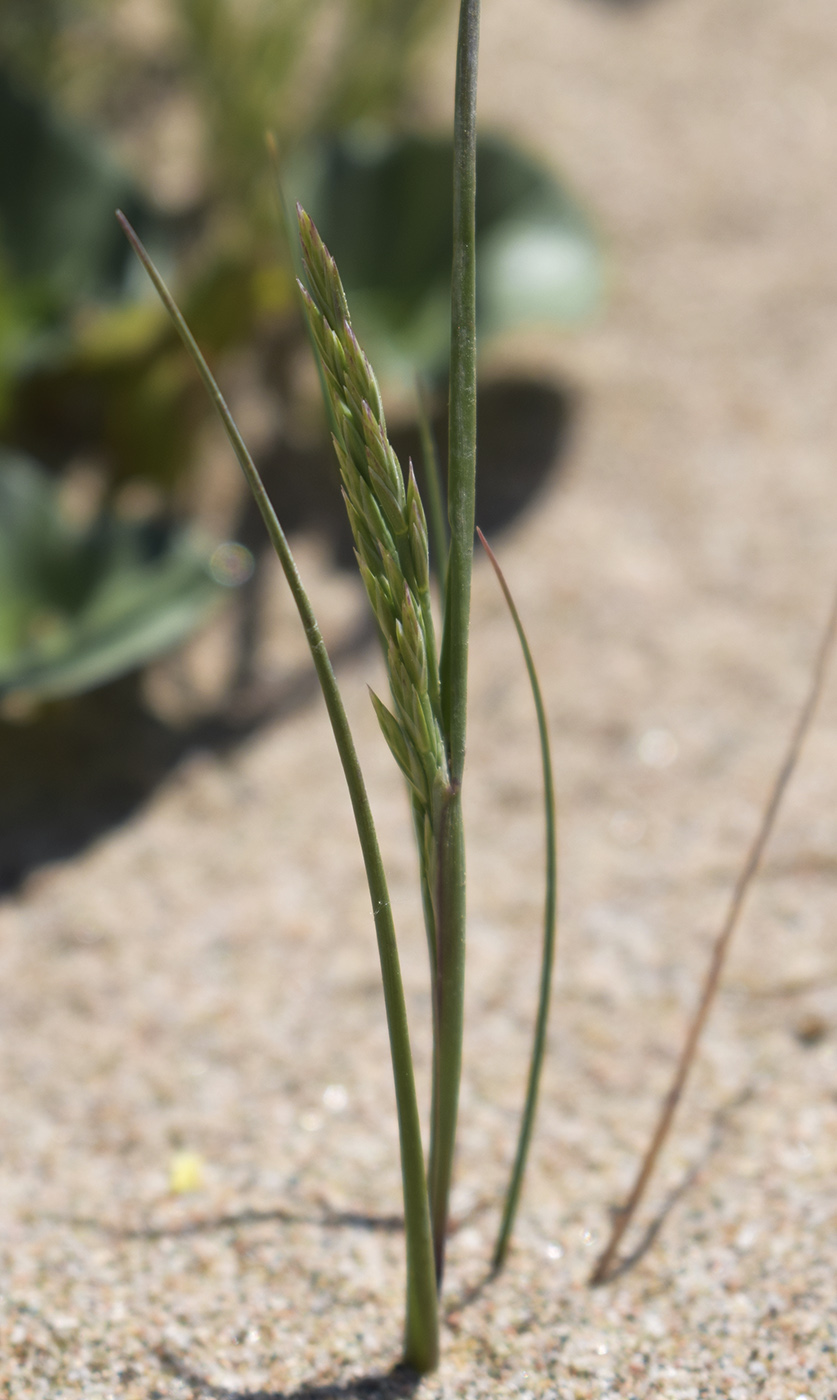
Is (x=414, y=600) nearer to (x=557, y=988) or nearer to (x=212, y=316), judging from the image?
(x=557, y=988)

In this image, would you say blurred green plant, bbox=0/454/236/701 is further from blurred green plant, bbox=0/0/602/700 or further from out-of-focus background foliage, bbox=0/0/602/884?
blurred green plant, bbox=0/0/602/700

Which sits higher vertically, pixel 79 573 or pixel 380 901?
pixel 79 573

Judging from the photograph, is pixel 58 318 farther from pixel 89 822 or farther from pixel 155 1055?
pixel 155 1055

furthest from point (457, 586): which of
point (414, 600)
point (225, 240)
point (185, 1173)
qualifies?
point (225, 240)

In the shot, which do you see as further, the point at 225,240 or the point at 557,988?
the point at 225,240

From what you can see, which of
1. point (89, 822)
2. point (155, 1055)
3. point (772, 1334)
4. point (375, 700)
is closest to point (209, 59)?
point (89, 822)

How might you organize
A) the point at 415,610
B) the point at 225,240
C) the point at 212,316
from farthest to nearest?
the point at 225,240, the point at 212,316, the point at 415,610

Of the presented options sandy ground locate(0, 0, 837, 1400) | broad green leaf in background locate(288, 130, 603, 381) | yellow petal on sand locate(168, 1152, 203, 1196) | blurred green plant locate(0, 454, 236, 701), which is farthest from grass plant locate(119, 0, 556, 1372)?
broad green leaf in background locate(288, 130, 603, 381)
